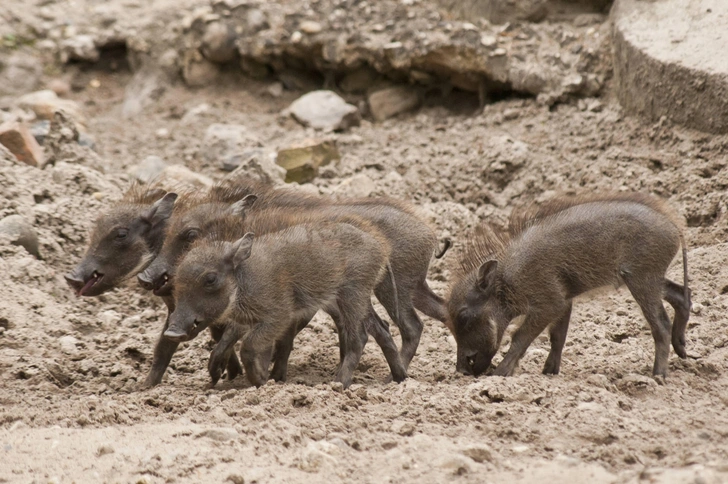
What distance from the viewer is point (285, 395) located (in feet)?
16.8

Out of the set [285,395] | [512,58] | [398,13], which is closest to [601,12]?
[512,58]

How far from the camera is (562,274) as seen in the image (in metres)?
6.04

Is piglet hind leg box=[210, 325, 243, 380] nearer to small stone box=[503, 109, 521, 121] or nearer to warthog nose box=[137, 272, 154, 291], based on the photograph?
warthog nose box=[137, 272, 154, 291]

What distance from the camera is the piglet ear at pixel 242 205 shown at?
6207 millimetres

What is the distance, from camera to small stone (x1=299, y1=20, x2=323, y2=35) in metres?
10.8

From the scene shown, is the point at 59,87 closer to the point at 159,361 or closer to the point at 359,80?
the point at 359,80

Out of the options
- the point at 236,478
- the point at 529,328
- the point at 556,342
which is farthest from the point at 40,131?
the point at 236,478

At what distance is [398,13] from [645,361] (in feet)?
18.9

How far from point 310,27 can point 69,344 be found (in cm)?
552

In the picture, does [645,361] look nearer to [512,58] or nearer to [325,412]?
[325,412]

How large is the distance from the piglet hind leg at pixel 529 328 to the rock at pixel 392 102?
5083 millimetres

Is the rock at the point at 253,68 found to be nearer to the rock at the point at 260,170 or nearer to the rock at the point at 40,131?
the rock at the point at 40,131

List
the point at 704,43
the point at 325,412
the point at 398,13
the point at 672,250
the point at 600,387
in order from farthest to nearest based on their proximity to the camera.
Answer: the point at 398,13 → the point at 704,43 → the point at 672,250 → the point at 600,387 → the point at 325,412

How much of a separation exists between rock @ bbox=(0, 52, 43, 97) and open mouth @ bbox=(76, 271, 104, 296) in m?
6.95
